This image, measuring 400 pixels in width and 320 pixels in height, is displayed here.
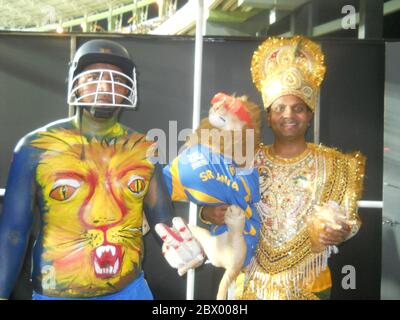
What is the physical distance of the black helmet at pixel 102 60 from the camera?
1.90m

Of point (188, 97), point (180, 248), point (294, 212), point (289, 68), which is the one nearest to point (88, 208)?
point (180, 248)

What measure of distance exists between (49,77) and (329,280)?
5.12ft

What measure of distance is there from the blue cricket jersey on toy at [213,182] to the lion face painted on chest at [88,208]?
0.15 metres

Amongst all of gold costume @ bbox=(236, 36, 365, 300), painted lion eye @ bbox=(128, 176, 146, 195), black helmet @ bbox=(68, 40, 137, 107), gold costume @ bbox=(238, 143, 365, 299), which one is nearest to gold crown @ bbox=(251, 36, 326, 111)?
gold costume @ bbox=(236, 36, 365, 300)

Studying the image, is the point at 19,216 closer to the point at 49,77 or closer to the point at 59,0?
the point at 49,77

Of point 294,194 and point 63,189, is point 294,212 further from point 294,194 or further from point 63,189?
point 63,189

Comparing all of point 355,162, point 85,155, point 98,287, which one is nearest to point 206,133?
point 85,155

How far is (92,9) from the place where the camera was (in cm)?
207

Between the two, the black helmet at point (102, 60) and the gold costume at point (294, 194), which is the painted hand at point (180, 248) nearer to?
the gold costume at point (294, 194)

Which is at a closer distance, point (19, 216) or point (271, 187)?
point (19, 216)

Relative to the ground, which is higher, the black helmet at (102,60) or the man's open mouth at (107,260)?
the black helmet at (102,60)

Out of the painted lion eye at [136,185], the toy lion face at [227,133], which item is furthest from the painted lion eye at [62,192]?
the toy lion face at [227,133]

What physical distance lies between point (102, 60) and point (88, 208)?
633 mm

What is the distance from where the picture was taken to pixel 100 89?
74.2 inches
